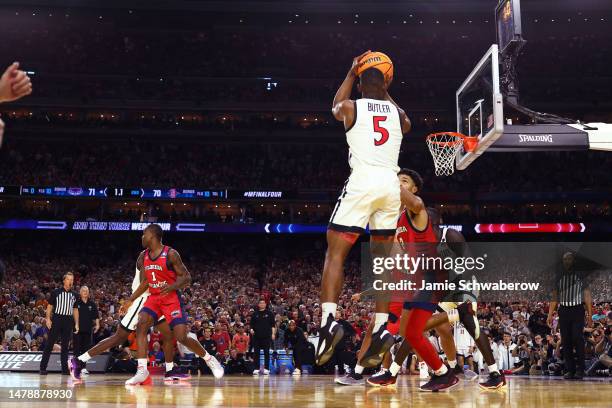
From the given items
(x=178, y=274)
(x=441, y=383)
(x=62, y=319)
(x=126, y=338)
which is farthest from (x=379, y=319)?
(x=62, y=319)

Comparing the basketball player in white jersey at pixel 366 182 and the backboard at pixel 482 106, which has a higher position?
the backboard at pixel 482 106

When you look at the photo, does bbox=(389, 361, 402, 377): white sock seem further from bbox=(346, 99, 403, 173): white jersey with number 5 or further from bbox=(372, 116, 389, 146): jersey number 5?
bbox=(372, 116, 389, 146): jersey number 5

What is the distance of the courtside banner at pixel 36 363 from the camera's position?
1455cm

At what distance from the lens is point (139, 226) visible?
103ft

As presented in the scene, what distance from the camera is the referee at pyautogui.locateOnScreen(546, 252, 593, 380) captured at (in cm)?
1041

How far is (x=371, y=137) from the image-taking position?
17.3 ft

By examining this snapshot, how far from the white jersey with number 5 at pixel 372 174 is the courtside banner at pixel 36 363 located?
10999 mm

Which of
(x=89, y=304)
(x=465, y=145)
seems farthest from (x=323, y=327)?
(x=89, y=304)

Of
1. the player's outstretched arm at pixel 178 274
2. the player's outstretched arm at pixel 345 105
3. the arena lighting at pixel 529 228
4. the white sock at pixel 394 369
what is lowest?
the white sock at pixel 394 369

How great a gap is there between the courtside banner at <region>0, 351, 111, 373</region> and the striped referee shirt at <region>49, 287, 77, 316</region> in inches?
70.1

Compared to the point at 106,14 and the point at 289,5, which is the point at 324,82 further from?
the point at 106,14

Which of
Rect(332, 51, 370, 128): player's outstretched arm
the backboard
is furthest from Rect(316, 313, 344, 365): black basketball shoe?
the backboard

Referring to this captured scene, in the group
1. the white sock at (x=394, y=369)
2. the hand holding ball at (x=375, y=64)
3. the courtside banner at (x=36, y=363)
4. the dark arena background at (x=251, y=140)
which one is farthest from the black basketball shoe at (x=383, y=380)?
the dark arena background at (x=251, y=140)

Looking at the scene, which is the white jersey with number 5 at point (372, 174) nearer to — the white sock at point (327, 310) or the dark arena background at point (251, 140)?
the white sock at point (327, 310)
